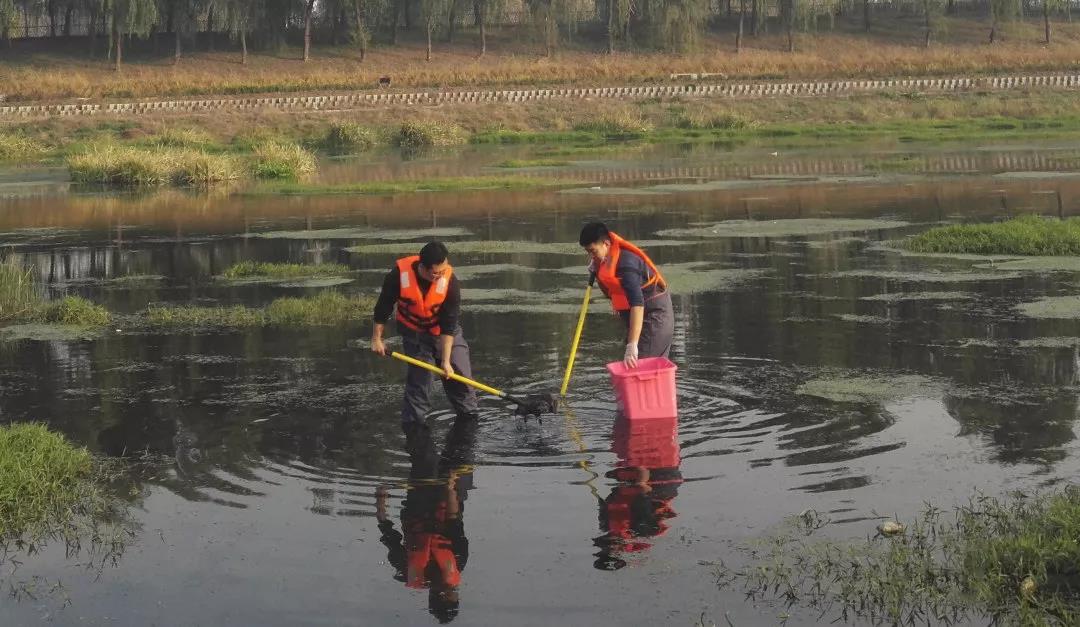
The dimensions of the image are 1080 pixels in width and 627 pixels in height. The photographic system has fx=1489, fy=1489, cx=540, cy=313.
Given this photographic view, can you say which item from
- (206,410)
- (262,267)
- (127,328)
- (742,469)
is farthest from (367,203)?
(742,469)

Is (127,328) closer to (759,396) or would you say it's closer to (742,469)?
(759,396)

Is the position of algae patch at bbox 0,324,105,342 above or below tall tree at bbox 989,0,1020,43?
below

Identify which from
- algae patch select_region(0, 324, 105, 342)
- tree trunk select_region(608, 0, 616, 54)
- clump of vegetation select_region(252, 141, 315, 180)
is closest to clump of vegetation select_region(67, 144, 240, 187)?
clump of vegetation select_region(252, 141, 315, 180)

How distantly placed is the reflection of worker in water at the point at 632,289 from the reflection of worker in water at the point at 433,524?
134cm

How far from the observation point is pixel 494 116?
61.4 metres

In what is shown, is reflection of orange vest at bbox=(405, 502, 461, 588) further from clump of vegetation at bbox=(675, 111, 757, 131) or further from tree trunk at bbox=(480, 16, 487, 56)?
tree trunk at bbox=(480, 16, 487, 56)

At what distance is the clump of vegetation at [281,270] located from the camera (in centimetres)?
1944

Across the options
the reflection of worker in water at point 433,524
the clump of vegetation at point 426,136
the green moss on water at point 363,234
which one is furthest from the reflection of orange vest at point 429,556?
the clump of vegetation at point 426,136

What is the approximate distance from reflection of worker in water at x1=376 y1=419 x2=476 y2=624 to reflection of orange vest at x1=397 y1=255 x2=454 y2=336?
746 millimetres

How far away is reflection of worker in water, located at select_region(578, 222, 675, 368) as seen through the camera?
31.7 feet

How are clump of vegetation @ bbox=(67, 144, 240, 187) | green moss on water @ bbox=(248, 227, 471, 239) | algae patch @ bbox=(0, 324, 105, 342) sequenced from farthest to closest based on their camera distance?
1. clump of vegetation @ bbox=(67, 144, 240, 187)
2. green moss on water @ bbox=(248, 227, 471, 239)
3. algae patch @ bbox=(0, 324, 105, 342)

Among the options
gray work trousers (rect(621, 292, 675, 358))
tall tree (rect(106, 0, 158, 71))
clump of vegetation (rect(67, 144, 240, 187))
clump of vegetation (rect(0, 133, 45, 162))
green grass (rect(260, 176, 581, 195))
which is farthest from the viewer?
tall tree (rect(106, 0, 158, 71))

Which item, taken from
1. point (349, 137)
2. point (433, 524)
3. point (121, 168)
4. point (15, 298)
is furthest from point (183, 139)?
point (433, 524)

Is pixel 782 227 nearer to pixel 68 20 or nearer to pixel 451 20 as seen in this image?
pixel 451 20
